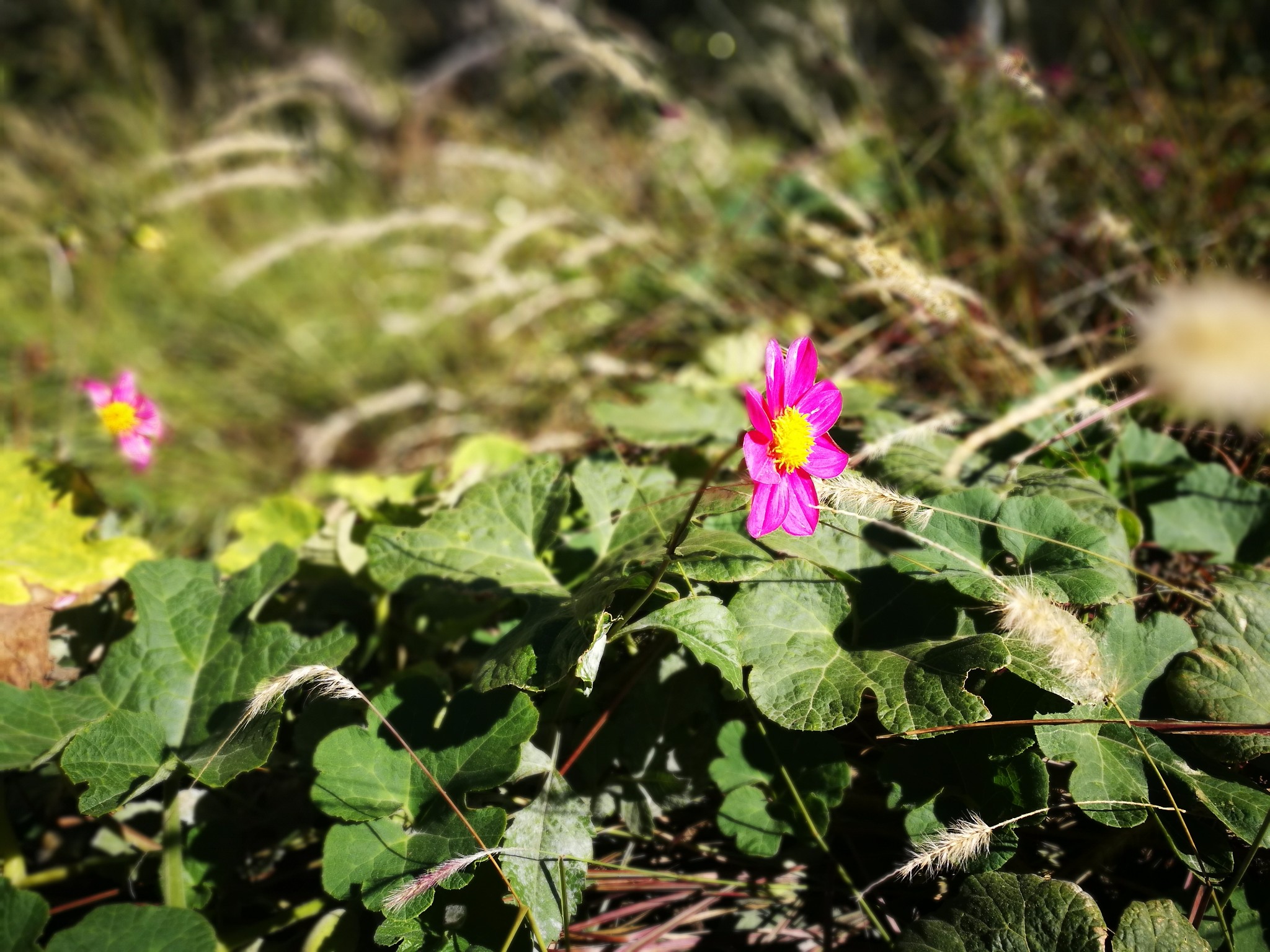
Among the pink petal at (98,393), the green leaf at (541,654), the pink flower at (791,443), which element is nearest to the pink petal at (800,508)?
the pink flower at (791,443)

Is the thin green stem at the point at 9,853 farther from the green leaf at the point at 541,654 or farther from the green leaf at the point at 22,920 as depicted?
the green leaf at the point at 541,654

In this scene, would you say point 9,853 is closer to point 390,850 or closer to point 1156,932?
point 390,850

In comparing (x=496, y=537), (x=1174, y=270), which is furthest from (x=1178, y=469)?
(x=496, y=537)

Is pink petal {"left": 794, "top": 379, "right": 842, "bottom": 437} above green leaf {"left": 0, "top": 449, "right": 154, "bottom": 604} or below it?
above

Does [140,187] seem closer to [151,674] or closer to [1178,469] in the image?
[151,674]

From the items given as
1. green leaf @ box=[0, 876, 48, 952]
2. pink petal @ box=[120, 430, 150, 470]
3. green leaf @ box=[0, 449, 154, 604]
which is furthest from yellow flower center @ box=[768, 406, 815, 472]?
pink petal @ box=[120, 430, 150, 470]

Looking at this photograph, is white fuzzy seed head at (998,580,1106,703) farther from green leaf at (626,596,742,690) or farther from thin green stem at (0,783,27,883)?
thin green stem at (0,783,27,883)

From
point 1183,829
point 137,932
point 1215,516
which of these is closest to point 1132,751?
point 1183,829
